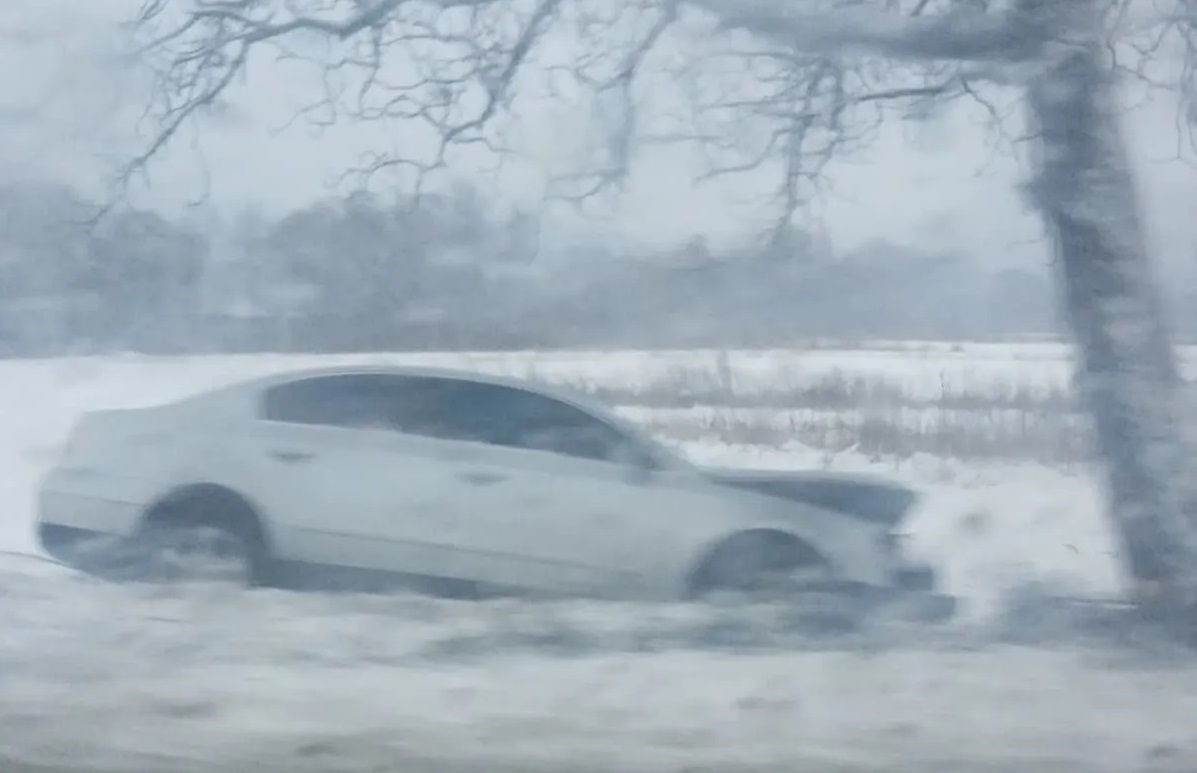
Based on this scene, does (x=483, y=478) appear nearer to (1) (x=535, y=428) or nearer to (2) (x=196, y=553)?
(1) (x=535, y=428)

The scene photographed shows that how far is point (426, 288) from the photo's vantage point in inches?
224

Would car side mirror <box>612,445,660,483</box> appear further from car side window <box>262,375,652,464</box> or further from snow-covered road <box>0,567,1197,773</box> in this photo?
snow-covered road <box>0,567,1197,773</box>

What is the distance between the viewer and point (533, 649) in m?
5.54

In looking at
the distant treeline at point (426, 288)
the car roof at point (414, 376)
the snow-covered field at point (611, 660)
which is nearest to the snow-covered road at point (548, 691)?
the snow-covered field at point (611, 660)

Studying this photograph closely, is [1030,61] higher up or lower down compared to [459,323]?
higher up

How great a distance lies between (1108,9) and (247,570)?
3275 mm

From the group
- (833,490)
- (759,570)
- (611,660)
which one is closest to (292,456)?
(611,660)

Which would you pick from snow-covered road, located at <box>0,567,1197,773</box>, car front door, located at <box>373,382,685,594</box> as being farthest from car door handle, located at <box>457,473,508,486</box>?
snow-covered road, located at <box>0,567,1197,773</box>

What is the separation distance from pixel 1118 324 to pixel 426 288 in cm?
225

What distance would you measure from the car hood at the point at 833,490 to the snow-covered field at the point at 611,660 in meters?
0.06

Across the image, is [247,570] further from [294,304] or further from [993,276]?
[993,276]

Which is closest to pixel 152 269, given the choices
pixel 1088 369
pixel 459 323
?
pixel 459 323

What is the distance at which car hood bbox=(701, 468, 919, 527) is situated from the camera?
5.54m

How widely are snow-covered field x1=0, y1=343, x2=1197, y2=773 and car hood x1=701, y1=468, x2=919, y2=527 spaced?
2.3 inches
